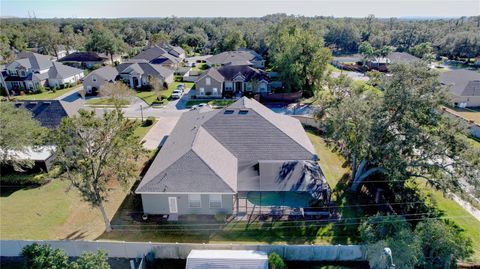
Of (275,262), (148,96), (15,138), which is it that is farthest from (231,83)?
(275,262)

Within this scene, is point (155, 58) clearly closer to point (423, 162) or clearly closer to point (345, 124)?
point (345, 124)

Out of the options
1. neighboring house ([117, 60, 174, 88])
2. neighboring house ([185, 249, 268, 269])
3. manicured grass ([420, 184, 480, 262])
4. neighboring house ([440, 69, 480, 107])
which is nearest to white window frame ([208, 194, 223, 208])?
neighboring house ([185, 249, 268, 269])

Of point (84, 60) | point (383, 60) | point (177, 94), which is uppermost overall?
point (84, 60)

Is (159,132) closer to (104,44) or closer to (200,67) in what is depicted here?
(200,67)

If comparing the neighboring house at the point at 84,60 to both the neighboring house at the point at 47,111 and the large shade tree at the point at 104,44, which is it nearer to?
the large shade tree at the point at 104,44

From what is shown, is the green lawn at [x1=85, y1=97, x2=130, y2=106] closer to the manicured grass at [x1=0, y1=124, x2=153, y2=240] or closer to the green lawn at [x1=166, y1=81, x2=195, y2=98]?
the green lawn at [x1=166, y1=81, x2=195, y2=98]

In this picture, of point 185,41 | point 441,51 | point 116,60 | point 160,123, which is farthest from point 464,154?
point 185,41
